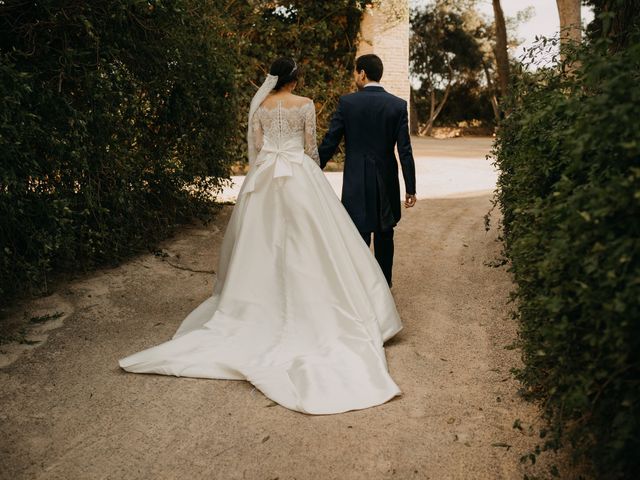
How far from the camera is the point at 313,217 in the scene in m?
5.32

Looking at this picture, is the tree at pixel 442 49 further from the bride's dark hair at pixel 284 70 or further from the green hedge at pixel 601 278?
the green hedge at pixel 601 278

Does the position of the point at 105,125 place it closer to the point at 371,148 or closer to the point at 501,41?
the point at 371,148

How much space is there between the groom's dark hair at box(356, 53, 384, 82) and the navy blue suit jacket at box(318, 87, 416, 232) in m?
0.12

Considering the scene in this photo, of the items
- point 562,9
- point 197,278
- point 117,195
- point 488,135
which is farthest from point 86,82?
point 488,135

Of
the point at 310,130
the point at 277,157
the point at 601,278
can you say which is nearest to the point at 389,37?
the point at 310,130

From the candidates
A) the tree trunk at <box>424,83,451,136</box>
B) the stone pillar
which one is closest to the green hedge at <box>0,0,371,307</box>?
the stone pillar

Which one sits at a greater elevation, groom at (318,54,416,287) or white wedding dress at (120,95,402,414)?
groom at (318,54,416,287)

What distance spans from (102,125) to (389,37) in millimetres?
9773

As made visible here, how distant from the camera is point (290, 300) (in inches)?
202

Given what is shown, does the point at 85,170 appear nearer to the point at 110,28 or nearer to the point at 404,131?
the point at 110,28

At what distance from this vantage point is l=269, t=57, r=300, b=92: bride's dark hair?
542cm

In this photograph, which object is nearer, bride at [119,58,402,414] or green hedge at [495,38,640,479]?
green hedge at [495,38,640,479]

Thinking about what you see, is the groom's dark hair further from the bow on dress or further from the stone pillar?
the stone pillar

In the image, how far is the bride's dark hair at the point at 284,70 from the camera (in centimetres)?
542
